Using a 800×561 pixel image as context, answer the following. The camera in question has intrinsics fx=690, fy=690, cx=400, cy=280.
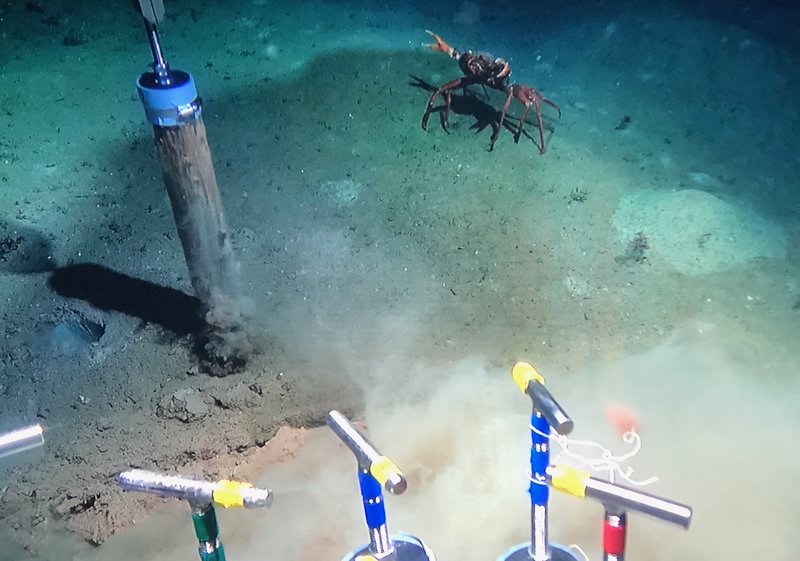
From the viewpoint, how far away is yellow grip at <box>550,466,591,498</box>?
5.35ft

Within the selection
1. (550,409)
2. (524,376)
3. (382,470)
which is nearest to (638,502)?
(550,409)

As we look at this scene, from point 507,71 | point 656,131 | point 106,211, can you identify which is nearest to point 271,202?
point 106,211

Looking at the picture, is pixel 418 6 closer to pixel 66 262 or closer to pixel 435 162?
pixel 435 162

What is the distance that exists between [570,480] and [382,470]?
46 cm

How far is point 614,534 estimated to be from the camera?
1.65 m

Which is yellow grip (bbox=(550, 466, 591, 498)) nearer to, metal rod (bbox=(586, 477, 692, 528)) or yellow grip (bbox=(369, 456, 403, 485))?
metal rod (bbox=(586, 477, 692, 528))

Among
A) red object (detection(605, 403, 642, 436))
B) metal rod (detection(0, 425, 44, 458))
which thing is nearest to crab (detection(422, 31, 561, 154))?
red object (detection(605, 403, 642, 436))

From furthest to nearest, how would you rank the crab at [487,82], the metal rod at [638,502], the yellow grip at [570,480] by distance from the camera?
1. the crab at [487,82]
2. the yellow grip at [570,480]
3. the metal rod at [638,502]

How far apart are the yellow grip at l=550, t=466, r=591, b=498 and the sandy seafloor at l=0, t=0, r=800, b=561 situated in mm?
1101

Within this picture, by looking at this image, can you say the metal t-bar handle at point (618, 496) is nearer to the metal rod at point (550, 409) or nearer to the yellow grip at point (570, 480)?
the yellow grip at point (570, 480)

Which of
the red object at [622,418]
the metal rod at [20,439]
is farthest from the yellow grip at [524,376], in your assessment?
the red object at [622,418]

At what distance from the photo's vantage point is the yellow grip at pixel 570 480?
5.35 feet

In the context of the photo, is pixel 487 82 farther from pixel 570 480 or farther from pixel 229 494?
pixel 229 494

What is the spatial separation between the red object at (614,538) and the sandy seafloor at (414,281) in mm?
1012
